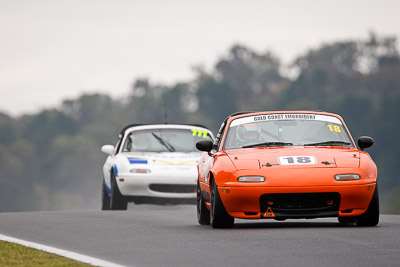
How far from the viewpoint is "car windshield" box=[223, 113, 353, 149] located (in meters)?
14.3

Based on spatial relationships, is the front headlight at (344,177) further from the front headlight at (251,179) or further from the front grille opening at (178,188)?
the front grille opening at (178,188)

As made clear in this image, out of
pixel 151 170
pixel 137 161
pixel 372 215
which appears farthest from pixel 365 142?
pixel 137 161

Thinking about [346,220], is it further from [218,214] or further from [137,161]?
[137,161]

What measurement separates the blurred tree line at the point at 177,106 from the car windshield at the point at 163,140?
9887 cm

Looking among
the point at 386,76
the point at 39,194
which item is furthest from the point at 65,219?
the point at 39,194

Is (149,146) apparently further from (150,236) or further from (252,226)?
(150,236)

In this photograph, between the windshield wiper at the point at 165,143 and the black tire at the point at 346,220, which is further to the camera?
the windshield wiper at the point at 165,143

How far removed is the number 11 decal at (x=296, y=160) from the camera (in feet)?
43.9

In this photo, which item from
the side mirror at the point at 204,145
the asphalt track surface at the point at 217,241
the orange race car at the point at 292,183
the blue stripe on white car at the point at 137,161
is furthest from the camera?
the blue stripe on white car at the point at 137,161

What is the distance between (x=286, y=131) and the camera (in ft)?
47.5

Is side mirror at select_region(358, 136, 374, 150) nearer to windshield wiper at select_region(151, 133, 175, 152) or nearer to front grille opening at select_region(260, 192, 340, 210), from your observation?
front grille opening at select_region(260, 192, 340, 210)

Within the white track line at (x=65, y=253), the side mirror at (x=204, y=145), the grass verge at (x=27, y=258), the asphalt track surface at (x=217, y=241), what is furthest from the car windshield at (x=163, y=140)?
the grass verge at (x=27, y=258)

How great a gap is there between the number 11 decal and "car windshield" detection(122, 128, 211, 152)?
8942 mm

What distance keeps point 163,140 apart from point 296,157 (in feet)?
30.1
